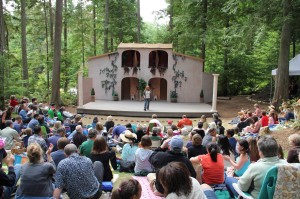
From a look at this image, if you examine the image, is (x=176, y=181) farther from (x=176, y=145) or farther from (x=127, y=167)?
(x=127, y=167)

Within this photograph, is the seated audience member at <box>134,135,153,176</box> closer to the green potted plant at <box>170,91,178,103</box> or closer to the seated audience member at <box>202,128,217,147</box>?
the seated audience member at <box>202,128,217,147</box>

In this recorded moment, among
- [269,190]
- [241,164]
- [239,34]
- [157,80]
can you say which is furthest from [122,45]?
[269,190]

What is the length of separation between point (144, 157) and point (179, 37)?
19652mm

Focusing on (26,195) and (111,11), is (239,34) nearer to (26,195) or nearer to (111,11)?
(26,195)

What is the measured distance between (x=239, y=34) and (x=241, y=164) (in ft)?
38.9

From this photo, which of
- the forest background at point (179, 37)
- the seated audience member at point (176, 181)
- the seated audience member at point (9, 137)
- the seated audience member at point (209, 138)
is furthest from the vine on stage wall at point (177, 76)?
the seated audience member at point (176, 181)

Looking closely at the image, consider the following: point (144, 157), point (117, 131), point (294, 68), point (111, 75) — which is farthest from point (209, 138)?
point (111, 75)

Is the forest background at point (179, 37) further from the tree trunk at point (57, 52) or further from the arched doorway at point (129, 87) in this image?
the arched doorway at point (129, 87)

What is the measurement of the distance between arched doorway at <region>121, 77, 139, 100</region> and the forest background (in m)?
3.75

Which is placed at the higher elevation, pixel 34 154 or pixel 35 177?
pixel 34 154

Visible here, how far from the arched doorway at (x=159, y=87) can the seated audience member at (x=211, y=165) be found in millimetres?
19181

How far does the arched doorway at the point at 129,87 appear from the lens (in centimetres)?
2403

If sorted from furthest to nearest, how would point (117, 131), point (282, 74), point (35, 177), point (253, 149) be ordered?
point (282, 74)
point (117, 131)
point (253, 149)
point (35, 177)

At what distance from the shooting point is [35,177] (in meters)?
3.62
